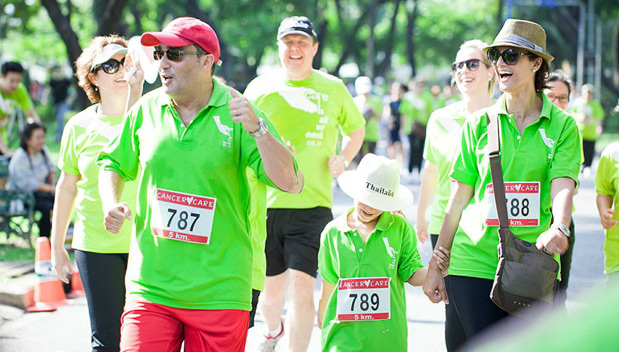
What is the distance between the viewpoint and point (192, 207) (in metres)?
3.68

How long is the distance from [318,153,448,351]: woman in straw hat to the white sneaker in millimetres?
1629

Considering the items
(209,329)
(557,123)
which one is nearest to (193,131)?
(209,329)

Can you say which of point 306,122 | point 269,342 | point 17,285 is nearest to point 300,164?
point 306,122

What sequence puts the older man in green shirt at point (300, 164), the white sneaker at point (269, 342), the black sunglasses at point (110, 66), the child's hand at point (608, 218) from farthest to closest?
the white sneaker at point (269, 342) < the older man in green shirt at point (300, 164) < the child's hand at point (608, 218) < the black sunglasses at point (110, 66)

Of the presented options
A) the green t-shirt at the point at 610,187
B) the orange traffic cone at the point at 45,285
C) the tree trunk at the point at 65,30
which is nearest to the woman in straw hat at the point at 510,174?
the green t-shirt at the point at 610,187

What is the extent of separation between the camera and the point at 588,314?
946mm

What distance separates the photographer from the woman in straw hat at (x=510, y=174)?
4.02 metres

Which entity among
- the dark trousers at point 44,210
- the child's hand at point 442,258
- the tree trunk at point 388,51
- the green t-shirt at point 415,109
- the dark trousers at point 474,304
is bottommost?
the dark trousers at point 44,210

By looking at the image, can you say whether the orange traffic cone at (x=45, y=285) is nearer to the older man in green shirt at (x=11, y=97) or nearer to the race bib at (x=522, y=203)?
the older man in green shirt at (x=11, y=97)

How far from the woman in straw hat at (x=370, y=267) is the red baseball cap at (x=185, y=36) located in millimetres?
1239

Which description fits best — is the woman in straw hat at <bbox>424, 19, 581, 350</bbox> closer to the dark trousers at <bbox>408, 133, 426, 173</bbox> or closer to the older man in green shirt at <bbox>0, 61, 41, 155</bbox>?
the older man in green shirt at <bbox>0, 61, 41, 155</bbox>

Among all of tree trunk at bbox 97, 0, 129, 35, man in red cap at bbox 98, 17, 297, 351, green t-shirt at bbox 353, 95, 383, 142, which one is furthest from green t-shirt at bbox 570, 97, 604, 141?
man in red cap at bbox 98, 17, 297, 351

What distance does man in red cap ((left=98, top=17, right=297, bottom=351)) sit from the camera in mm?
3688

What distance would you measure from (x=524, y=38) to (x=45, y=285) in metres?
5.60
